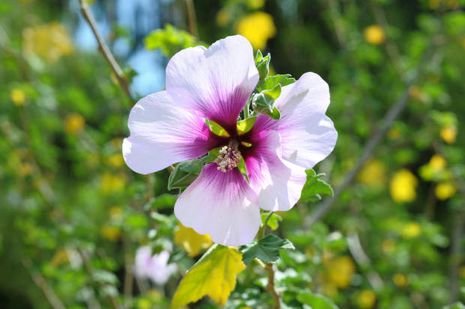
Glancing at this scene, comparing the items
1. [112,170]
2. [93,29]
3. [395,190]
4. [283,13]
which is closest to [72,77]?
[283,13]

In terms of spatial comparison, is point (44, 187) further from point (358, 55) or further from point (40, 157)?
point (358, 55)

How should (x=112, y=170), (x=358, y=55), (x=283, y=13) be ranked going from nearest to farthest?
1. (x=358, y=55)
2. (x=112, y=170)
3. (x=283, y=13)

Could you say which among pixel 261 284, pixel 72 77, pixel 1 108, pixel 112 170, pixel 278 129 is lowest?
pixel 72 77

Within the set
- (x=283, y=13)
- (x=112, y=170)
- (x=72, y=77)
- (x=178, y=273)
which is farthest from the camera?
(x=283, y=13)

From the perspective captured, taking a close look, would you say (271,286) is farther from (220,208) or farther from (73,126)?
(73,126)

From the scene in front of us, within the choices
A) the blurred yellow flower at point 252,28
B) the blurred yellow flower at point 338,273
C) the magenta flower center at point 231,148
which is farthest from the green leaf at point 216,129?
the blurred yellow flower at point 252,28

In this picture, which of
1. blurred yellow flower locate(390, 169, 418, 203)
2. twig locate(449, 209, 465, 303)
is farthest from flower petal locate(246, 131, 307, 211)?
blurred yellow flower locate(390, 169, 418, 203)
